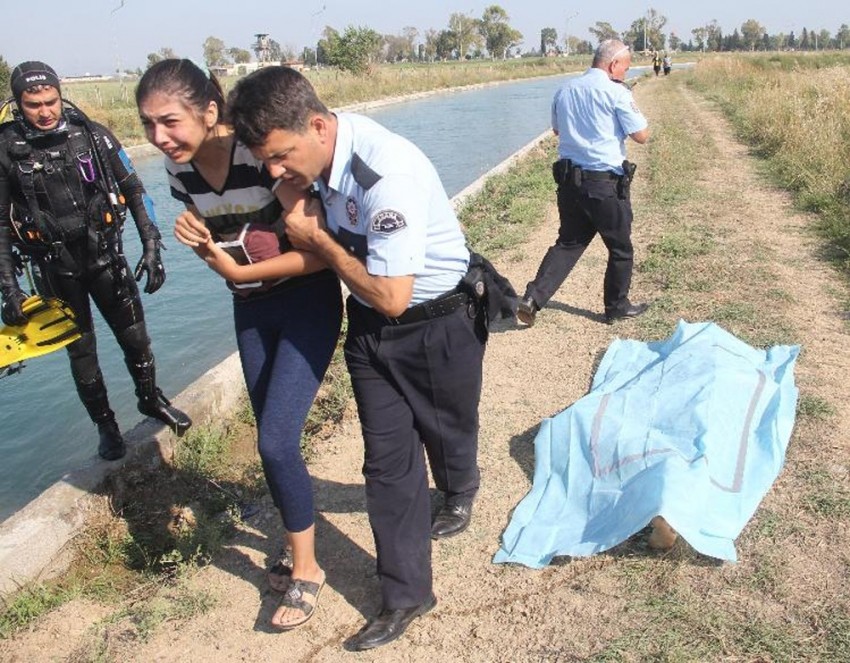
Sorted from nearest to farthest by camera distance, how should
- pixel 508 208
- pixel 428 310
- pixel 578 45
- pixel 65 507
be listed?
pixel 428 310 → pixel 65 507 → pixel 508 208 → pixel 578 45

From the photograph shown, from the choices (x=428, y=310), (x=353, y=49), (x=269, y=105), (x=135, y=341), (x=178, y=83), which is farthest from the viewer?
(x=353, y=49)

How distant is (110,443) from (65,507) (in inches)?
17.7

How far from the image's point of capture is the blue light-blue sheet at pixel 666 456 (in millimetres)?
2773

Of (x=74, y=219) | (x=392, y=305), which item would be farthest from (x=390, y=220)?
(x=74, y=219)

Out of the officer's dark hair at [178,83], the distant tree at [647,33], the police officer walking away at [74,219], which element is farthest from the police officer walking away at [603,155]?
the distant tree at [647,33]

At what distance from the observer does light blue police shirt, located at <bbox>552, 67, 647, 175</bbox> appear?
4641mm

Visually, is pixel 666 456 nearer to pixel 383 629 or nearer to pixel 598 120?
pixel 383 629

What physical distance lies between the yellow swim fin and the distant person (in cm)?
132

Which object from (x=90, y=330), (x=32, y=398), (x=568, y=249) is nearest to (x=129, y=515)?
(x=90, y=330)

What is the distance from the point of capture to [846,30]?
115812 millimetres

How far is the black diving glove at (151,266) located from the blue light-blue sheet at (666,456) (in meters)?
1.95

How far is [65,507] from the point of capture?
3348 mm

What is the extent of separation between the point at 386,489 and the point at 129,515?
1.76 m

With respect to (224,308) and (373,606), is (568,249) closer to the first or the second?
(373,606)
